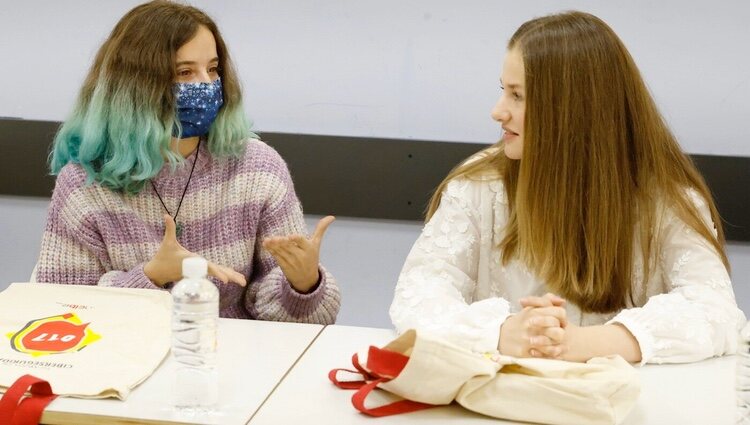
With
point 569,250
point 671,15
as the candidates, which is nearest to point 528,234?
point 569,250

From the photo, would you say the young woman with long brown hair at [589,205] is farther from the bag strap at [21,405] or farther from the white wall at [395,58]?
the white wall at [395,58]

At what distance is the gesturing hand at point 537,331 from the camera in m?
1.73

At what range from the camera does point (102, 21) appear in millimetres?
3463

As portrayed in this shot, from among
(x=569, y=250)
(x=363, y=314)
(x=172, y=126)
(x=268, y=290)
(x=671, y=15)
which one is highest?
(x=671, y=15)

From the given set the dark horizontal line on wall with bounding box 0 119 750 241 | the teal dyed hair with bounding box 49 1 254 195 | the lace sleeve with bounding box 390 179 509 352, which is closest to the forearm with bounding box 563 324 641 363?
the lace sleeve with bounding box 390 179 509 352

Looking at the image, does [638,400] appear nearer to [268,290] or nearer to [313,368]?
[313,368]

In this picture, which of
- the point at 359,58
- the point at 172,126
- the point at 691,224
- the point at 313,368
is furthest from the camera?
the point at 359,58

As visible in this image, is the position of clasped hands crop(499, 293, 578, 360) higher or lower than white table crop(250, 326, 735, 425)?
higher

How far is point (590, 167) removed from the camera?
2.01 metres

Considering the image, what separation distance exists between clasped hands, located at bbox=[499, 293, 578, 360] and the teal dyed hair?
91 cm

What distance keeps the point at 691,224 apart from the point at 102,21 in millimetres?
2265

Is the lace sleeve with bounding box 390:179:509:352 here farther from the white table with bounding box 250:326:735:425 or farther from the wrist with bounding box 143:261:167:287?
the wrist with bounding box 143:261:167:287

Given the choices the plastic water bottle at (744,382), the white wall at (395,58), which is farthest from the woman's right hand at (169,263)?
the white wall at (395,58)

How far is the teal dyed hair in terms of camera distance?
2.29 metres
